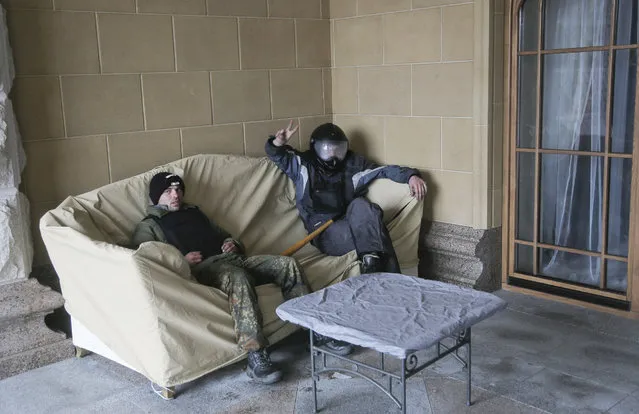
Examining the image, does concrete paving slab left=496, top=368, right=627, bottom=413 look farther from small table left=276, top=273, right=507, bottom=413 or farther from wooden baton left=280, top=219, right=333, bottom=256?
wooden baton left=280, top=219, right=333, bottom=256

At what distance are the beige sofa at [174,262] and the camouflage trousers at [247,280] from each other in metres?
0.05

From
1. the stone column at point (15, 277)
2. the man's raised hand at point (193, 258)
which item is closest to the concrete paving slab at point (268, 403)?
the man's raised hand at point (193, 258)

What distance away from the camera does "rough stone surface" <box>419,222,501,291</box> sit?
3947 millimetres

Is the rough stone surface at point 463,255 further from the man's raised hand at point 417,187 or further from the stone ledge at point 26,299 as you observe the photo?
the stone ledge at point 26,299

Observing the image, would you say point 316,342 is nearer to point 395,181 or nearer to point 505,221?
point 395,181

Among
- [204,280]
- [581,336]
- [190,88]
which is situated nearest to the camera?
[204,280]

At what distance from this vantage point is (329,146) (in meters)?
3.96

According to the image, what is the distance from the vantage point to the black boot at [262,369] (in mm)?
2947

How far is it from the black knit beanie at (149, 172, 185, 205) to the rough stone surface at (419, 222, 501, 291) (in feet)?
5.12

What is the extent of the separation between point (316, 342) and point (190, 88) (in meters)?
1.62

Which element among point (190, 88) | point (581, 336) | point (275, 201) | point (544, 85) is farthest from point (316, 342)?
point (544, 85)

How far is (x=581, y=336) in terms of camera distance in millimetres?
3377

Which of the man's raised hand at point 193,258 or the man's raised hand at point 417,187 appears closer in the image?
the man's raised hand at point 193,258

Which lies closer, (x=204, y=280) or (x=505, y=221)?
(x=204, y=280)
